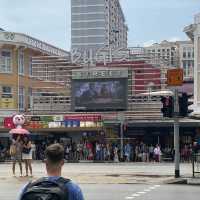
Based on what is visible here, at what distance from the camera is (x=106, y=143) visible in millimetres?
49594

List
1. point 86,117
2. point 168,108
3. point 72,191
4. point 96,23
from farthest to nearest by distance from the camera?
point 96,23 → point 86,117 → point 168,108 → point 72,191

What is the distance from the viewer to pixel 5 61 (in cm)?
5803

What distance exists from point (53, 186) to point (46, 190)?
9 cm

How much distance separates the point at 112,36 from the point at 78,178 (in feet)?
455

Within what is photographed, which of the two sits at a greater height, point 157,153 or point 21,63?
point 21,63

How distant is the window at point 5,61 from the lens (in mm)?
57650

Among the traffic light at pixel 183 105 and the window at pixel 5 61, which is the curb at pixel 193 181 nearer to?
the traffic light at pixel 183 105

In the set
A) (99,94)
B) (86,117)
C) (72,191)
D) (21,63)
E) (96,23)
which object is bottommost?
(86,117)

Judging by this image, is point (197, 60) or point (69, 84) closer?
point (197, 60)

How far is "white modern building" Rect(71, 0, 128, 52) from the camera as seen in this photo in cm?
16050

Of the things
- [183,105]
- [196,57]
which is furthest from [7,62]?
[183,105]

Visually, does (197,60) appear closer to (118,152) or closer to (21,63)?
(118,152)

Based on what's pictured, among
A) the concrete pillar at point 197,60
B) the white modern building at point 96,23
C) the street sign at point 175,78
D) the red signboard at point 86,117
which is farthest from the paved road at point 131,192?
the white modern building at point 96,23

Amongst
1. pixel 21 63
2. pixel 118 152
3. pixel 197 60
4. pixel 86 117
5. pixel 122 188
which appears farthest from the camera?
pixel 21 63
